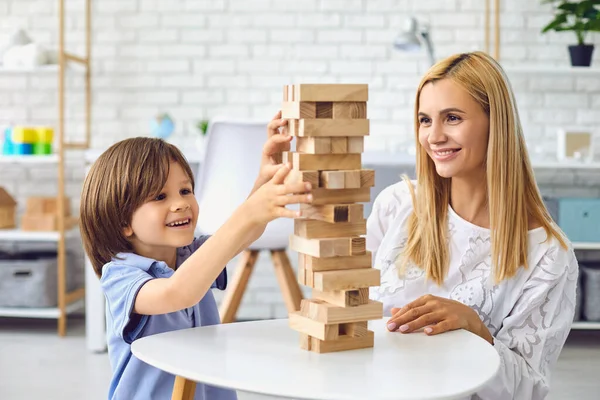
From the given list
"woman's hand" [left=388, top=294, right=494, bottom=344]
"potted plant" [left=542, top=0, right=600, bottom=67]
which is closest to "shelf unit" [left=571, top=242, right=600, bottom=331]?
"potted plant" [left=542, top=0, right=600, bottom=67]

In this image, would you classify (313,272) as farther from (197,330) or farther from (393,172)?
(393,172)

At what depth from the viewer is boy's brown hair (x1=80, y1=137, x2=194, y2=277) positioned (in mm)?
1407

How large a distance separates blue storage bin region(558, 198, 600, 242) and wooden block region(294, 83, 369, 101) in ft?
7.17

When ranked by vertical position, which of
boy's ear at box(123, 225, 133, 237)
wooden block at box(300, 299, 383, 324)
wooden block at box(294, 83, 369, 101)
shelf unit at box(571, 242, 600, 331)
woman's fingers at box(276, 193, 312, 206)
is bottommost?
shelf unit at box(571, 242, 600, 331)

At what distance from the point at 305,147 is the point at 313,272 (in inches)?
7.1

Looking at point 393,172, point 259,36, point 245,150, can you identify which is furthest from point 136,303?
point 259,36

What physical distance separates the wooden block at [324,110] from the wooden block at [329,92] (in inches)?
0.6

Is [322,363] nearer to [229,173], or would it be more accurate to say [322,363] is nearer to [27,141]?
[229,173]

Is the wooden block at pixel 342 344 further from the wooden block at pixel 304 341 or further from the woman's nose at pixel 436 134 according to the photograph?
the woman's nose at pixel 436 134

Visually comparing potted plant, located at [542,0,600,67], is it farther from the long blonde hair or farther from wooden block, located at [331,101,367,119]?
wooden block, located at [331,101,367,119]

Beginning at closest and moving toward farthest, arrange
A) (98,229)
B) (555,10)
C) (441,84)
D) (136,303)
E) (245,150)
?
(136,303), (98,229), (441,84), (245,150), (555,10)

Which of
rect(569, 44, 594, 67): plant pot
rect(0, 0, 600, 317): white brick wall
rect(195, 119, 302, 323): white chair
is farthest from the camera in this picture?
rect(0, 0, 600, 317): white brick wall

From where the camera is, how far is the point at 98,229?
1.44 meters

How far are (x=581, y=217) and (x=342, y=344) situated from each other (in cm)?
222
